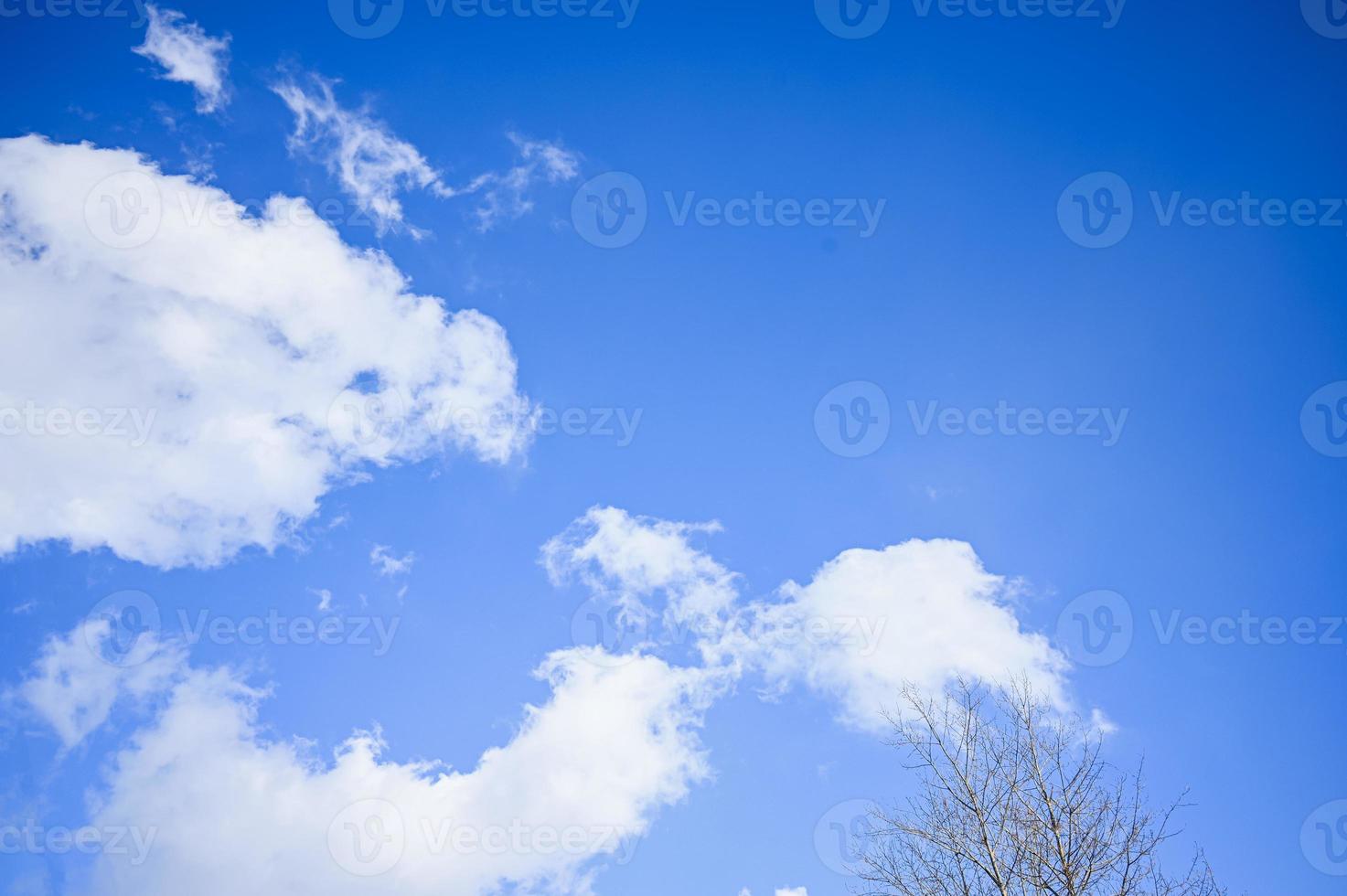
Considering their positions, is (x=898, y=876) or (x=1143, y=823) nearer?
(x=1143, y=823)

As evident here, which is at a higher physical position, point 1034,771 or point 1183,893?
point 1034,771

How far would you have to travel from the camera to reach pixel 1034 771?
11.6 metres

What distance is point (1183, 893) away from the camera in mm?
10750

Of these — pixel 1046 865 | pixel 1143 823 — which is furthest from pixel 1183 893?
pixel 1046 865

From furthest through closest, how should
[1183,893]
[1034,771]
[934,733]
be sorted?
1. [934,733]
2. [1034,771]
3. [1183,893]

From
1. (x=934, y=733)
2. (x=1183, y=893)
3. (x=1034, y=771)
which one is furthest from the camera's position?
(x=934, y=733)

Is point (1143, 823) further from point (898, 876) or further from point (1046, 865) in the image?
point (898, 876)

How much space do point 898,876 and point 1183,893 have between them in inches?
133

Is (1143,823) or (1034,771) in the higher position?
(1034,771)

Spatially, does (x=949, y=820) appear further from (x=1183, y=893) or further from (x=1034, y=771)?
(x=1183, y=893)

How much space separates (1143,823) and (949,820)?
7.61 feet

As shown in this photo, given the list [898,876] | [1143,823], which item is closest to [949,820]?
[898,876]

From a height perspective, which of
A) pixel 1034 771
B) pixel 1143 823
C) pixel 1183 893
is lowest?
pixel 1183 893

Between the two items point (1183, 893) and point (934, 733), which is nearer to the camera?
point (1183, 893)
